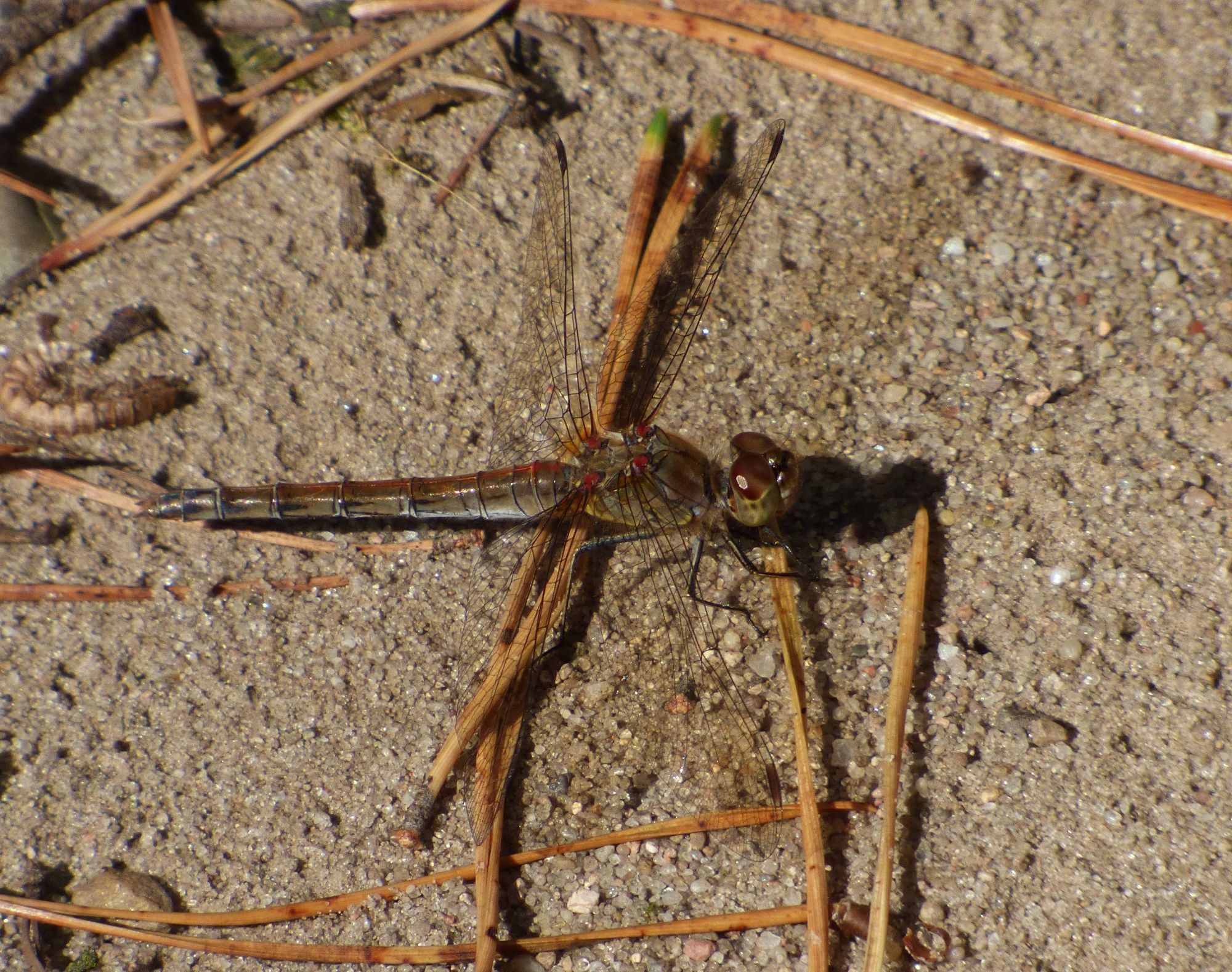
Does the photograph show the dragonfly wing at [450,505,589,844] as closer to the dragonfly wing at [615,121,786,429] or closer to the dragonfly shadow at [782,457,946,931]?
the dragonfly wing at [615,121,786,429]

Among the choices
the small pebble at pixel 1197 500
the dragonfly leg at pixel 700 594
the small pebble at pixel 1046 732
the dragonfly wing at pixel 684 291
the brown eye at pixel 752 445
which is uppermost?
the dragonfly wing at pixel 684 291

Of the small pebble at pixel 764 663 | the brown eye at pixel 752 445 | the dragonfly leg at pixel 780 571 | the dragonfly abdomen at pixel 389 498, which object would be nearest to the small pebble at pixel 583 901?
the small pebble at pixel 764 663

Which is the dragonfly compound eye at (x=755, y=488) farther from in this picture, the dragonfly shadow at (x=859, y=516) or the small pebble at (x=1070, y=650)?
the small pebble at (x=1070, y=650)

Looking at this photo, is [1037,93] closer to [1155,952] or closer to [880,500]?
[880,500]

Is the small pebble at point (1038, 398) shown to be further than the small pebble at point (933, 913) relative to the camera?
Yes

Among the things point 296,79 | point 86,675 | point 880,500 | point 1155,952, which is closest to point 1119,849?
point 1155,952

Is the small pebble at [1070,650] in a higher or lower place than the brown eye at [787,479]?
lower
